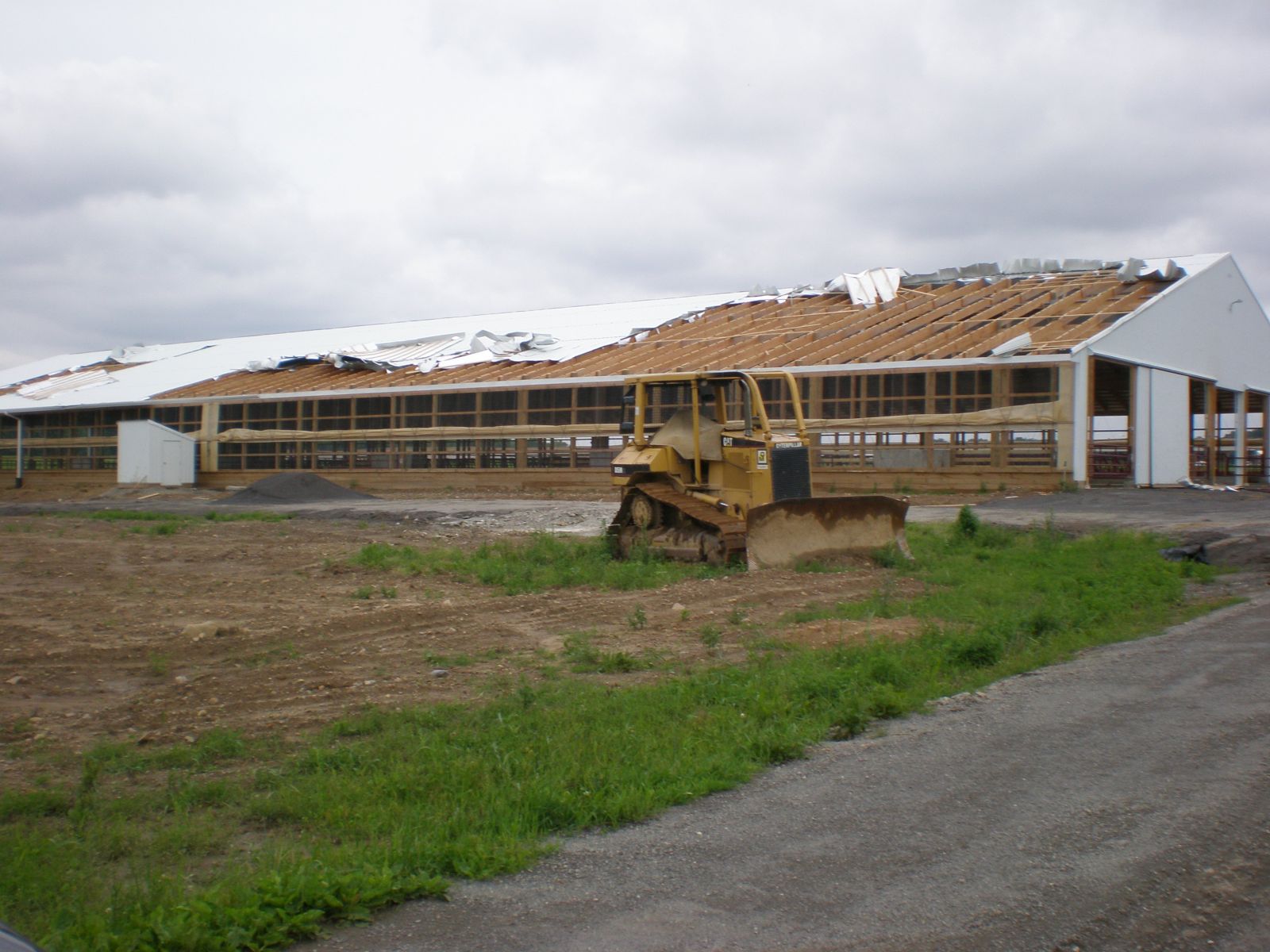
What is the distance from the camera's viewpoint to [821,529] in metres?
13.2

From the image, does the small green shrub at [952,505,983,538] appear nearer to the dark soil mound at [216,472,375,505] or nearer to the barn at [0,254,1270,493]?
the barn at [0,254,1270,493]

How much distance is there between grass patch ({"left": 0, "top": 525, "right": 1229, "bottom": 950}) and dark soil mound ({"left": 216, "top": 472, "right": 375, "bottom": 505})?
69.6 ft

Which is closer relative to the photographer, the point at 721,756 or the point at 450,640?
the point at 721,756

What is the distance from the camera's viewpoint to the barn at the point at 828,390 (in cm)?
2530

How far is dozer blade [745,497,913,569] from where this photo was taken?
13.0 metres

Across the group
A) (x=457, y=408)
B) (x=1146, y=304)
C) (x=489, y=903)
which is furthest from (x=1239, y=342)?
(x=489, y=903)

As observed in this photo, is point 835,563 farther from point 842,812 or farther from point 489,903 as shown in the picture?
point 489,903

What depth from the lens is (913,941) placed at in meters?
Result: 3.62

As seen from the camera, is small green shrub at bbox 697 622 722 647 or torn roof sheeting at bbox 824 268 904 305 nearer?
small green shrub at bbox 697 622 722 647

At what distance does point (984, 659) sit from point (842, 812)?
146 inches

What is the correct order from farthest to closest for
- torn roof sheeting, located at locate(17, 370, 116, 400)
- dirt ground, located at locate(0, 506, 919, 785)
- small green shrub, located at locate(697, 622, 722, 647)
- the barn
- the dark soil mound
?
torn roof sheeting, located at locate(17, 370, 116, 400), the dark soil mound, the barn, small green shrub, located at locate(697, 622, 722, 647), dirt ground, located at locate(0, 506, 919, 785)

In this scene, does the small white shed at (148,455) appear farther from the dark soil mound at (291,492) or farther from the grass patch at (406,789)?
the grass patch at (406,789)

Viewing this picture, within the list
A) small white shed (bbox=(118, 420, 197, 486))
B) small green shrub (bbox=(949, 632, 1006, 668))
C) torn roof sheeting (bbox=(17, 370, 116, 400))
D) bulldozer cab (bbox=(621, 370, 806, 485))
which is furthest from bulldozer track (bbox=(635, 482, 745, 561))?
torn roof sheeting (bbox=(17, 370, 116, 400))

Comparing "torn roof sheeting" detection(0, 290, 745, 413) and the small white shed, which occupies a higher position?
"torn roof sheeting" detection(0, 290, 745, 413)
